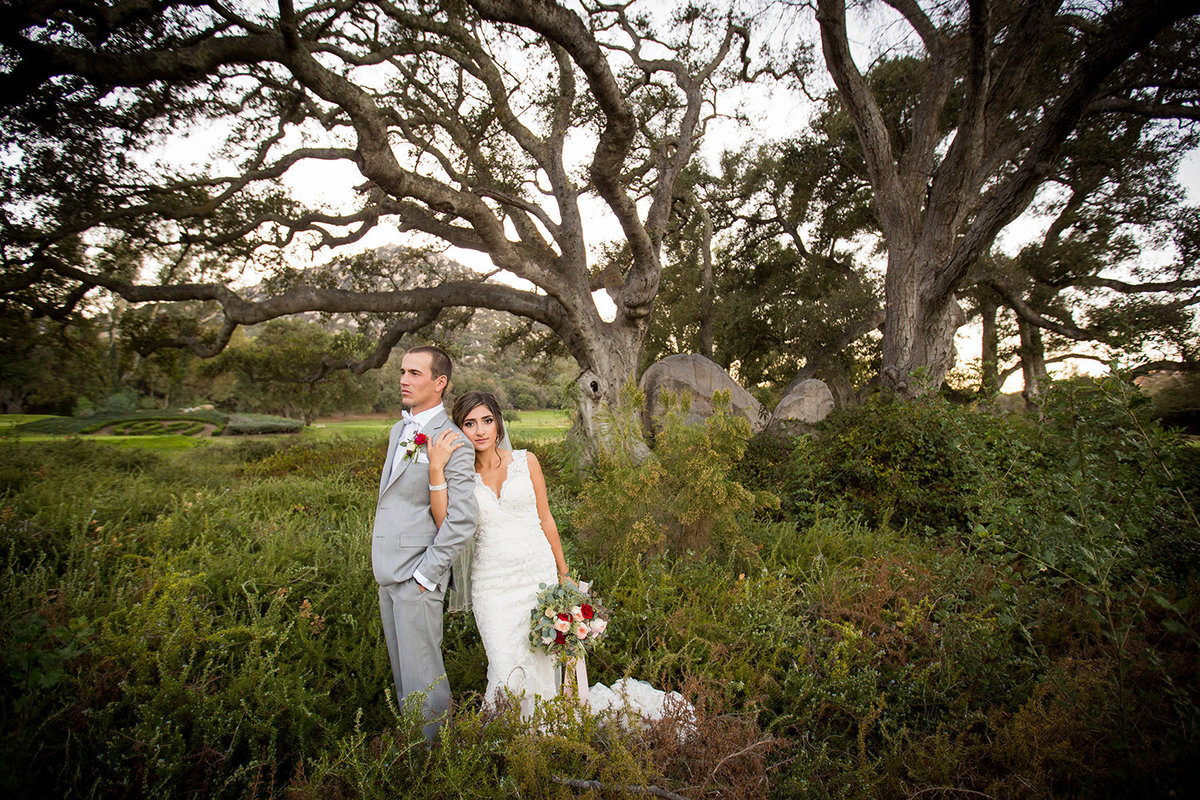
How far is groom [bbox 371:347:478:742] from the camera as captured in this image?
8.78 ft

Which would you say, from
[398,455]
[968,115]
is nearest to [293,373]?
[398,455]

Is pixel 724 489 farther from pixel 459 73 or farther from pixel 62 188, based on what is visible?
pixel 62 188

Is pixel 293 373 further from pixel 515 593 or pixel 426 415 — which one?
pixel 515 593

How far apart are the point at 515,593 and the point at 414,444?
42.4 inches

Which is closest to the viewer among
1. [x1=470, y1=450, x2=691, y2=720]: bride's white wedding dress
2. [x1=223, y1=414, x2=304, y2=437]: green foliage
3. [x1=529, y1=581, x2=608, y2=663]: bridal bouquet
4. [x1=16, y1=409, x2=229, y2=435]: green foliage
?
[x1=529, y1=581, x2=608, y2=663]: bridal bouquet

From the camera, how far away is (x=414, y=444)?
2793 mm

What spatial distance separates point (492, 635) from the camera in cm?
290

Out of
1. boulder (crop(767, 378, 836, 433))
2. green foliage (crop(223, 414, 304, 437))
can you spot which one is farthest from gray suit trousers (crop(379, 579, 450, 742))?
green foliage (crop(223, 414, 304, 437))

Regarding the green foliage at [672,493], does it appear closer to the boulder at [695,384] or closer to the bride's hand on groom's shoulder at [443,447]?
the bride's hand on groom's shoulder at [443,447]

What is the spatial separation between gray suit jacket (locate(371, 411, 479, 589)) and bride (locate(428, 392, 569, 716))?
0.08 meters

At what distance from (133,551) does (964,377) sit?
16065 mm

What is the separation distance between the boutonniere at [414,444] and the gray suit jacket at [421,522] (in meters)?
0.03

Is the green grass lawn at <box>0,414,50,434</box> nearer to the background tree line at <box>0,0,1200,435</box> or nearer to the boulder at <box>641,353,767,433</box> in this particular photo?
the background tree line at <box>0,0,1200,435</box>

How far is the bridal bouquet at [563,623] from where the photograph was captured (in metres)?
2.79
